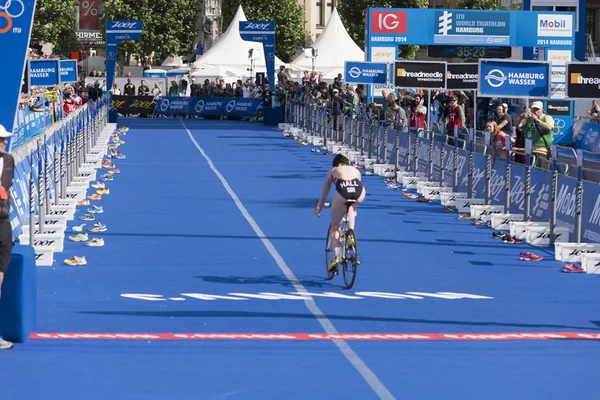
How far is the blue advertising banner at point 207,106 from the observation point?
6138 centimetres

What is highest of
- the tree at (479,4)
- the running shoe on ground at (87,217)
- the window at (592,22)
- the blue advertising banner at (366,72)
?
the tree at (479,4)

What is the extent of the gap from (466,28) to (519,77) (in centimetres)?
2187

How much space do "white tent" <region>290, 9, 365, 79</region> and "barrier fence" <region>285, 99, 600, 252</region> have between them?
30.9m

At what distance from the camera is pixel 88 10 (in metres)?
143

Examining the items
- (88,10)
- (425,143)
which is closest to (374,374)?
(425,143)

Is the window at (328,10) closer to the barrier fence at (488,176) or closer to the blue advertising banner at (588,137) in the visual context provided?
the blue advertising banner at (588,137)

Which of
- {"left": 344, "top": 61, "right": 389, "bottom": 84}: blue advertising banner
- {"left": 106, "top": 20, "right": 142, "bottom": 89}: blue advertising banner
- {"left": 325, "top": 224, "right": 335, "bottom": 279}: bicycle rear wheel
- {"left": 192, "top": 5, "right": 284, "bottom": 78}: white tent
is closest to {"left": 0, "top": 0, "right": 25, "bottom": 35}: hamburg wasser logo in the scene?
{"left": 325, "top": 224, "right": 335, "bottom": 279}: bicycle rear wheel

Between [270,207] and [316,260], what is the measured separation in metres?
6.87

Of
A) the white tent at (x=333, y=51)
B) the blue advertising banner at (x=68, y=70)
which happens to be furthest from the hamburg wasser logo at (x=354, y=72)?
the white tent at (x=333, y=51)

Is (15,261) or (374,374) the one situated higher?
(15,261)

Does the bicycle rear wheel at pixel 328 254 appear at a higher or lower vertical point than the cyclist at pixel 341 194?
lower

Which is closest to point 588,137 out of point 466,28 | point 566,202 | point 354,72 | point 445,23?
point 354,72

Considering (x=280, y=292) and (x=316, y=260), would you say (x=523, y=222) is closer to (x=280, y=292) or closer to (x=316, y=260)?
(x=316, y=260)

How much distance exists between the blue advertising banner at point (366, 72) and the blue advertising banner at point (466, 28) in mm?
5612
